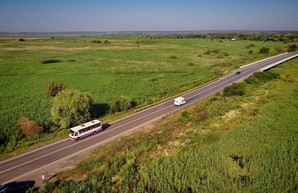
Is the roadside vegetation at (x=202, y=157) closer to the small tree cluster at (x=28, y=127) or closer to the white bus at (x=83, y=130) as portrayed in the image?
the white bus at (x=83, y=130)

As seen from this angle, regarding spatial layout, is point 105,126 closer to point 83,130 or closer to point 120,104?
point 83,130

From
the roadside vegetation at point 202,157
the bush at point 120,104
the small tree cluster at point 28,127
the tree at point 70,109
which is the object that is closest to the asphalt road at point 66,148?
the roadside vegetation at point 202,157

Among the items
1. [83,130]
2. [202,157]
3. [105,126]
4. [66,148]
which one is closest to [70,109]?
[83,130]

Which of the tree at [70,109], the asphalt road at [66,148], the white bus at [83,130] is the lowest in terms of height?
the asphalt road at [66,148]

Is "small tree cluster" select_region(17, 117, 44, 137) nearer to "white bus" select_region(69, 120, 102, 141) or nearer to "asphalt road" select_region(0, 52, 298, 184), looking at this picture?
"asphalt road" select_region(0, 52, 298, 184)

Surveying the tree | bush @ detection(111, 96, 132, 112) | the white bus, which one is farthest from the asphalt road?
the tree

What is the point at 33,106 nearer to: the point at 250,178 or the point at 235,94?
the point at 250,178
